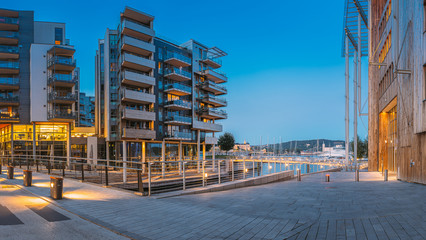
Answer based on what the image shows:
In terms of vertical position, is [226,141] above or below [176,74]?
below

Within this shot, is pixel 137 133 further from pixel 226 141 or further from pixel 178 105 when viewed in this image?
pixel 226 141

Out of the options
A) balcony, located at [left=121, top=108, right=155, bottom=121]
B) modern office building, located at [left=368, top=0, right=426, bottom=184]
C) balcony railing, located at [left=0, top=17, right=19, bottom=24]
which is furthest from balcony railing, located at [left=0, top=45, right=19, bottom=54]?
modern office building, located at [left=368, top=0, right=426, bottom=184]

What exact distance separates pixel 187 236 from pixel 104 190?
6.70m

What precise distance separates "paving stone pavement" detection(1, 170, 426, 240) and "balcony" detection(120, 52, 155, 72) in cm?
2856

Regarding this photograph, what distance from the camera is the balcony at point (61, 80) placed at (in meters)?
39.3

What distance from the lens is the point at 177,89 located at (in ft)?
137

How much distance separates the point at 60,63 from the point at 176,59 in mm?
15545

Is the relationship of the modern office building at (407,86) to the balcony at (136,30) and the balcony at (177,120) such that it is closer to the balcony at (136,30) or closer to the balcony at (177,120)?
the balcony at (177,120)

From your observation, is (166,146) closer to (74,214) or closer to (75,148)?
(75,148)

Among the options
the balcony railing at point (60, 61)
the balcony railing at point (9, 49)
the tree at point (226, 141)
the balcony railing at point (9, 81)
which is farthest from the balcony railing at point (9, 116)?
the tree at point (226, 141)

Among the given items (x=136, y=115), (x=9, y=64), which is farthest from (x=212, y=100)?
(x=9, y=64)

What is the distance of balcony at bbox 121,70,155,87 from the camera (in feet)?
119

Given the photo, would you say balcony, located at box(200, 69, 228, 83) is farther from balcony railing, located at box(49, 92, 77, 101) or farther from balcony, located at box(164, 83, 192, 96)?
balcony railing, located at box(49, 92, 77, 101)

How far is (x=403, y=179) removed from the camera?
59.0 ft
